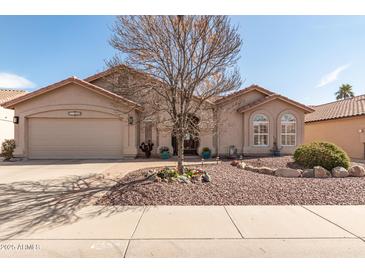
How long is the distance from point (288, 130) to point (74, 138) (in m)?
14.0

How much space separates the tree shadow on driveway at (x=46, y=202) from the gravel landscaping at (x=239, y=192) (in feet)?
1.76

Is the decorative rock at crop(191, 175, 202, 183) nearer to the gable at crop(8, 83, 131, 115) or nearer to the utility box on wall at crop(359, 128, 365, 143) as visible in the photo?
the gable at crop(8, 83, 131, 115)

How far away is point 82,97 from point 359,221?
13575 millimetres

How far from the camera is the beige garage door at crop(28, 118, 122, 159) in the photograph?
12.7m

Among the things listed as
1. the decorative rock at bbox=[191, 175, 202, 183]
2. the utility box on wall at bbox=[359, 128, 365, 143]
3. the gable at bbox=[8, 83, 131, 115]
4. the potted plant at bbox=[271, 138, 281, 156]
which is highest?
the gable at bbox=[8, 83, 131, 115]

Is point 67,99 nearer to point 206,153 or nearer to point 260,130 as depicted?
point 206,153

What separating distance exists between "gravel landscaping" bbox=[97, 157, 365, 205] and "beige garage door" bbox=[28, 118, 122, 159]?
255 inches

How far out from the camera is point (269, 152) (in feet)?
45.7

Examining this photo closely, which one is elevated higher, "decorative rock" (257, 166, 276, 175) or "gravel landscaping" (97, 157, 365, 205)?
"decorative rock" (257, 166, 276, 175)

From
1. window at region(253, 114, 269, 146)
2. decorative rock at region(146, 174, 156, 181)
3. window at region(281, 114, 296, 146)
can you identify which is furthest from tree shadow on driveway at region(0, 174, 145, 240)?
window at region(281, 114, 296, 146)

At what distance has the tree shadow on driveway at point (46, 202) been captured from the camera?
13.4 ft

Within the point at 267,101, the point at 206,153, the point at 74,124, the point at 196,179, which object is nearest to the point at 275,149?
the point at 267,101

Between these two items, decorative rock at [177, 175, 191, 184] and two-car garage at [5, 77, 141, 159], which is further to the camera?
two-car garage at [5, 77, 141, 159]

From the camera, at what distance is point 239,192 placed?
5828mm
